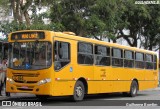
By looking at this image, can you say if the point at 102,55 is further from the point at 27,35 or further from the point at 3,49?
the point at 3,49

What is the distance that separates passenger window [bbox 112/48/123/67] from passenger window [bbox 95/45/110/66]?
60 cm

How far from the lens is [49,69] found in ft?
52.2

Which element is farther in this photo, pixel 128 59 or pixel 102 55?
pixel 128 59

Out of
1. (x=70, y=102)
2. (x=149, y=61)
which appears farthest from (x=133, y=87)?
(x=70, y=102)

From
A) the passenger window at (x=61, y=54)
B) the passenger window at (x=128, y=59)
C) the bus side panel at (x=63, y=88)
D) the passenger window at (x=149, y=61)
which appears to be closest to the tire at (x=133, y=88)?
the passenger window at (x=128, y=59)

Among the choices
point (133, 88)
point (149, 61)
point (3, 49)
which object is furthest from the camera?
point (149, 61)

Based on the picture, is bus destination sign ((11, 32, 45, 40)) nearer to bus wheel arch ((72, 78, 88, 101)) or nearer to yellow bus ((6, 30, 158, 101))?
yellow bus ((6, 30, 158, 101))

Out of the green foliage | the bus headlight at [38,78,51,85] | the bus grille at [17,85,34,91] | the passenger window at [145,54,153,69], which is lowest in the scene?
the bus grille at [17,85,34,91]

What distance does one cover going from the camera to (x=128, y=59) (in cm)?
2244

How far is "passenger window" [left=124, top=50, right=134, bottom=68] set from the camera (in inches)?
870

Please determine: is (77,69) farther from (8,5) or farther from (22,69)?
(8,5)

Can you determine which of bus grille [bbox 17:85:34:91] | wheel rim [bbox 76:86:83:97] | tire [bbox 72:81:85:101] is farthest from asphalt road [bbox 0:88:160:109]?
bus grille [bbox 17:85:34:91]

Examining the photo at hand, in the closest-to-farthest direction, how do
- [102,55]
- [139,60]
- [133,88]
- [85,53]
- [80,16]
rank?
[85,53] < [102,55] < [133,88] < [139,60] < [80,16]

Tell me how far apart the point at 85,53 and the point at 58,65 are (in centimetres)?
221
